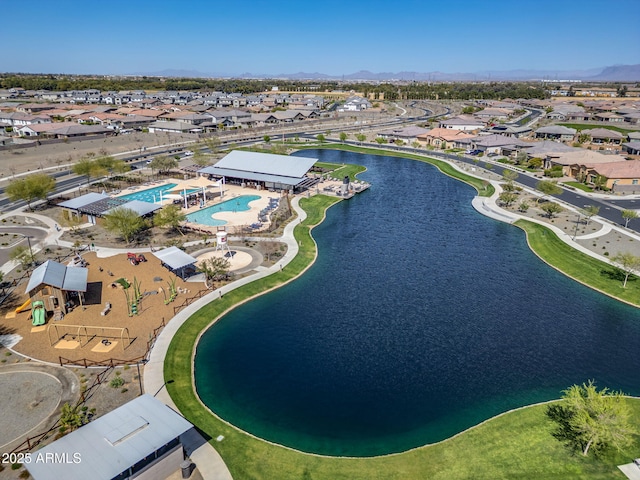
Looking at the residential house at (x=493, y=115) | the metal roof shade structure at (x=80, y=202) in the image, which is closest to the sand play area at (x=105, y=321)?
the metal roof shade structure at (x=80, y=202)

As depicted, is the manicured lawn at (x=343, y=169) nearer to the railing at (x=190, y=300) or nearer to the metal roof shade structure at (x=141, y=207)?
the metal roof shade structure at (x=141, y=207)

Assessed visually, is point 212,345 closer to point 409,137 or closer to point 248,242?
point 248,242

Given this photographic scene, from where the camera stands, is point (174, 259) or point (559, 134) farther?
point (559, 134)

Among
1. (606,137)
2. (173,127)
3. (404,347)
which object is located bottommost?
(404,347)

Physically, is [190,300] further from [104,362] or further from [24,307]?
[24,307]

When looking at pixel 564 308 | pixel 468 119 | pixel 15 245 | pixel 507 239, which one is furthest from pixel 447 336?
pixel 468 119

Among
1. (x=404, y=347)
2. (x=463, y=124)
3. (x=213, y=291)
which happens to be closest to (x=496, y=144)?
(x=463, y=124)
